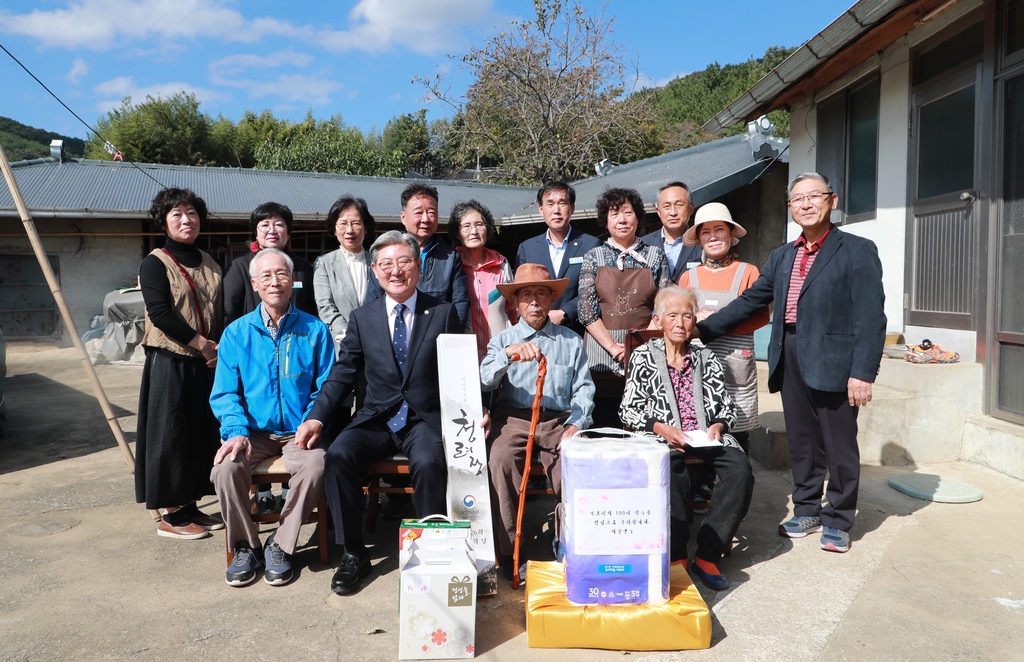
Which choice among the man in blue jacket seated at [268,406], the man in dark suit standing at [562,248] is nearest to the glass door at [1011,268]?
the man in dark suit standing at [562,248]

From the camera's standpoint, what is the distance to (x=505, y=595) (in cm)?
314

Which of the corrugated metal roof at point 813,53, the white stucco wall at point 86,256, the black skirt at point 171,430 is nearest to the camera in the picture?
the black skirt at point 171,430

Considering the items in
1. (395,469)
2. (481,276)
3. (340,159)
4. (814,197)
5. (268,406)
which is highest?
(340,159)

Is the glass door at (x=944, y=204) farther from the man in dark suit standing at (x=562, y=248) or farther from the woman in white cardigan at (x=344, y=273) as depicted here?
the woman in white cardigan at (x=344, y=273)

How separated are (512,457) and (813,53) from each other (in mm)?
4758

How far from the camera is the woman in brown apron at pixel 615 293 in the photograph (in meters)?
4.07

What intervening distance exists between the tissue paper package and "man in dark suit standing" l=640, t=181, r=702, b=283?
2002 millimetres

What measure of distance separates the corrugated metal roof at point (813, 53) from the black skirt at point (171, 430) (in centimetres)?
526

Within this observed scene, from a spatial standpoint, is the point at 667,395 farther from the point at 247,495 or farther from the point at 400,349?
the point at 247,495

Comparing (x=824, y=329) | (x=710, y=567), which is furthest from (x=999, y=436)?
(x=710, y=567)

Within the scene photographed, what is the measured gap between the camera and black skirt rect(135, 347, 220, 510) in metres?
3.72

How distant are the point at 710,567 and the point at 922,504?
1.92 m

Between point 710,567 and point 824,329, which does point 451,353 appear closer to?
point 710,567

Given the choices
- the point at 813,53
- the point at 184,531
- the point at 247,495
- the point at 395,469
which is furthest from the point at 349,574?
the point at 813,53
